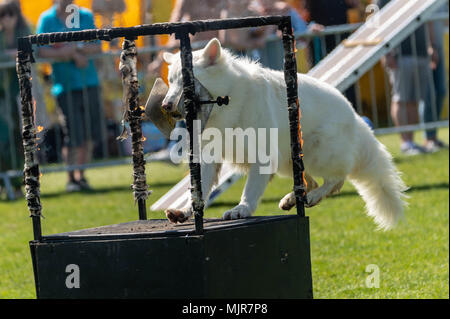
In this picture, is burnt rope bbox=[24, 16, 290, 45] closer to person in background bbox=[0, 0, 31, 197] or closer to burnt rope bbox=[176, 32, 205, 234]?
burnt rope bbox=[176, 32, 205, 234]

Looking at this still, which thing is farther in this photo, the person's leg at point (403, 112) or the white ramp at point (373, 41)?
the person's leg at point (403, 112)

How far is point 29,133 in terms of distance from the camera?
3.45 metres

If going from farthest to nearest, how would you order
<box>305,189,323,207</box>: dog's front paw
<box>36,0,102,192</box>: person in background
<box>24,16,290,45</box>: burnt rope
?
<box>36,0,102,192</box>: person in background < <box>305,189,323,207</box>: dog's front paw < <box>24,16,290,45</box>: burnt rope

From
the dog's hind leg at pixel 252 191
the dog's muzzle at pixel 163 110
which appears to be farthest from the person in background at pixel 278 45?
the dog's muzzle at pixel 163 110

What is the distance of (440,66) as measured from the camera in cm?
1070

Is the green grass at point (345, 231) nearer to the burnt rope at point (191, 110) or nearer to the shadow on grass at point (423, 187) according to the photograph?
the shadow on grass at point (423, 187)

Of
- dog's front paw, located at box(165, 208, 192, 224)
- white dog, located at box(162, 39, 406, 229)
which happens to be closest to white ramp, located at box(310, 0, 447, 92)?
white dog, located at box(162, 39, 406, 229)

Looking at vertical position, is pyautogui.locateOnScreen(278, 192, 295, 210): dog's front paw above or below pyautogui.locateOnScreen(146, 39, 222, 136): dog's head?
below

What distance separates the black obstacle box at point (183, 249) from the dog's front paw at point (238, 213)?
0.15 metres

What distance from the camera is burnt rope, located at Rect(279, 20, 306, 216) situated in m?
3.50

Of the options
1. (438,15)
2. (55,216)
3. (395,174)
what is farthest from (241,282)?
(438,15)

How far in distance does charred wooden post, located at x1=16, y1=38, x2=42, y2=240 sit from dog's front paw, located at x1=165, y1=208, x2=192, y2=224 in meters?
0.55

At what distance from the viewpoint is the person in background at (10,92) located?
991cm

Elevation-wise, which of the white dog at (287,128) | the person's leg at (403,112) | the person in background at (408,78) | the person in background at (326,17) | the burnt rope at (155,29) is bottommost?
the white dog at (287,128)
